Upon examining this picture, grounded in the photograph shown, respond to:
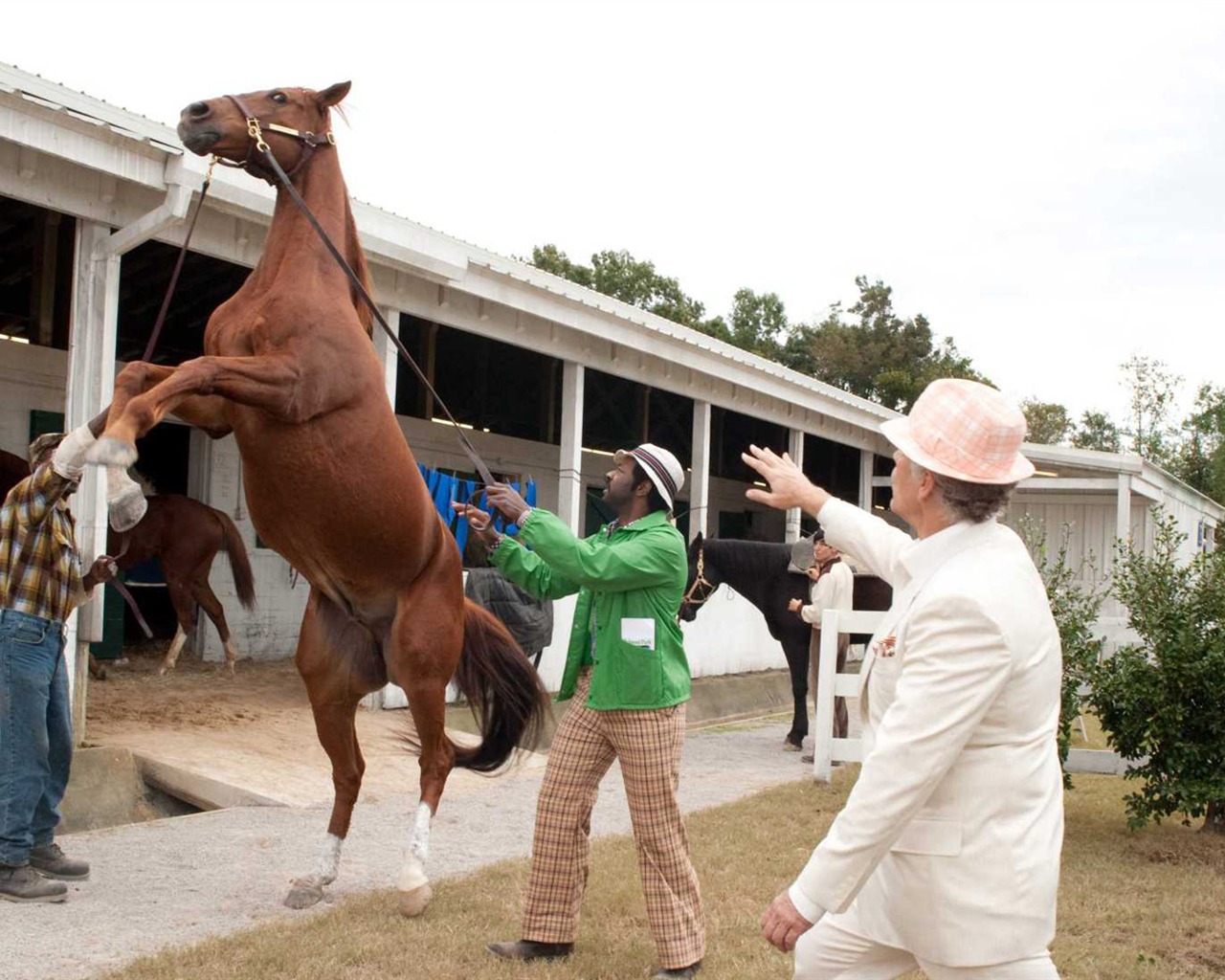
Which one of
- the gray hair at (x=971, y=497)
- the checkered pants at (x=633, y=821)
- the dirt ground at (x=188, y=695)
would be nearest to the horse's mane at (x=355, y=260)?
the checkered pants at (x=633, y=821)

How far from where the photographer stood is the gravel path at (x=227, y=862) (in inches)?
172

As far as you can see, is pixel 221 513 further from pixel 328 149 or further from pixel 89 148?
pixel 328 149

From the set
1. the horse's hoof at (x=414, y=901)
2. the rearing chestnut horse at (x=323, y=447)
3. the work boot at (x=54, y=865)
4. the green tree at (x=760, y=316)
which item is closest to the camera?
the rearing chestnut horse at (x=323, y=447)

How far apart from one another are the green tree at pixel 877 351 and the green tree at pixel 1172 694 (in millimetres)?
35974

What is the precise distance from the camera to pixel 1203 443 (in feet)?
170

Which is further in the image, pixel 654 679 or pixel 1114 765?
pixel 1114 765

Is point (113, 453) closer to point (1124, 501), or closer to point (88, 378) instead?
point (88, 378)

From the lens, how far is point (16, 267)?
34.7 feet

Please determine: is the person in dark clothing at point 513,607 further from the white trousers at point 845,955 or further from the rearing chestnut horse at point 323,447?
the white trousers at point 845,955

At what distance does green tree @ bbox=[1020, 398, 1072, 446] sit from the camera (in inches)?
2179

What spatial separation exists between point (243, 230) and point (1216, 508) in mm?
23317

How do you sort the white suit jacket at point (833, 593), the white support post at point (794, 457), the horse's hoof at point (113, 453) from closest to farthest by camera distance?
the horse's hoof at point (113, 453) < the white suit jacket at point (833, 593) < the white support post at point (794, 457)

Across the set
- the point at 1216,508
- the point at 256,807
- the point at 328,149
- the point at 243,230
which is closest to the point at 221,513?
the point at 243,230

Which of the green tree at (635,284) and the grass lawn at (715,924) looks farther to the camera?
the green tree at (635,284)
